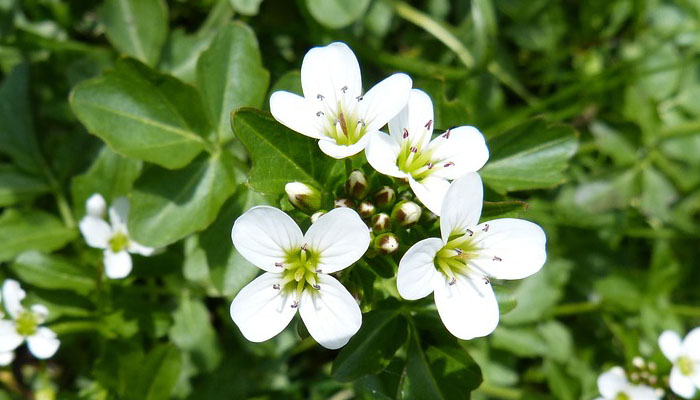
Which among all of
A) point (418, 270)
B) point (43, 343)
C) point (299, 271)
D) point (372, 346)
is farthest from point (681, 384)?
point (43, 343)

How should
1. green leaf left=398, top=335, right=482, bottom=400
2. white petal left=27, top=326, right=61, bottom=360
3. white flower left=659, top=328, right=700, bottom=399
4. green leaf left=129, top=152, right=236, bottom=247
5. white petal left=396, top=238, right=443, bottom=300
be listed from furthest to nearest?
1. white flower left=659, top=328, right=700, bottom=399
2. white petal left=27, top=326, right=61, bottom=360
3. green leaf left=129, top=152, right=236, bottom=247
4. green leaf left=398, top=335, right=482, bottom=400
5. white petal left=396, top=238, right=443, bottom=300

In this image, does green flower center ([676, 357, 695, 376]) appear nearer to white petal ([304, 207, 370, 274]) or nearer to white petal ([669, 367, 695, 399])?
white petal ([669, 367, 695, 399])

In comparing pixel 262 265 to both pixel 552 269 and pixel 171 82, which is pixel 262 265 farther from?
pixel 552 269

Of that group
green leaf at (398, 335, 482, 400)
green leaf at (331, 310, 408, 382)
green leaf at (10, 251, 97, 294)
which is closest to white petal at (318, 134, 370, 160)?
green leaf at (331, 310, 408, 382)

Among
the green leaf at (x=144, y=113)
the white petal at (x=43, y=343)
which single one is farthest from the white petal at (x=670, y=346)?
the white petal at (x=43, y=343)

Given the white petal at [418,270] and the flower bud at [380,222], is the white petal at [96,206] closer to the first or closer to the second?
the flower bud at [380,222]

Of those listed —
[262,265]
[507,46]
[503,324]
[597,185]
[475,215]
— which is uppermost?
[475,215]

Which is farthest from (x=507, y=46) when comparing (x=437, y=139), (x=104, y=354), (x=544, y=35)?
(x=104, y=354)
